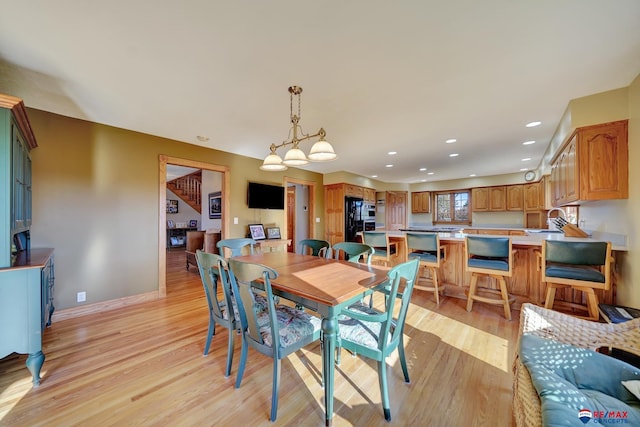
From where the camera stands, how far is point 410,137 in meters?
3.66

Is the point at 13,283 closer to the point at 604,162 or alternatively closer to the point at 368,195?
the point at 604,162

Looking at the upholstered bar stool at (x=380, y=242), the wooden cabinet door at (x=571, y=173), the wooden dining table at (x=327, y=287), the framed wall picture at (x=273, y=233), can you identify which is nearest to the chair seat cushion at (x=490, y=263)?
the wooden cabinet door at (x=571, y=173)

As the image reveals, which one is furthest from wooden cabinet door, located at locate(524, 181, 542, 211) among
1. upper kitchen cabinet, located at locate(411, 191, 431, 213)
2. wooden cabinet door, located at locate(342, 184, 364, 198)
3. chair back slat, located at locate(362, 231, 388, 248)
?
chair back slat, located at locate(362, 231, 388, 248)

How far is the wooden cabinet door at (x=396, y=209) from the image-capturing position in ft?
27.8

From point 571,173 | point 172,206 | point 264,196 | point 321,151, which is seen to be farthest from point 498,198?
point 172,206

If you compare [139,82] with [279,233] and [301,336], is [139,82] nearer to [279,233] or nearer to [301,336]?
[301,336]

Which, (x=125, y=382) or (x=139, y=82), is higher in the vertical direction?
(x=139, y=82)

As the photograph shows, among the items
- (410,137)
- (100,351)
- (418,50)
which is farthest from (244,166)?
(418,50)

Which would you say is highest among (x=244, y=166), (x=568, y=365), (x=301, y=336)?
(x=244, y=166)

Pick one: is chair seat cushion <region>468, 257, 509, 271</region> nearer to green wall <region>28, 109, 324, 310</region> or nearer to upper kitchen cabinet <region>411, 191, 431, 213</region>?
green wall <region>28, 109, 324, 310</region>

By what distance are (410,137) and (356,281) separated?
277cm

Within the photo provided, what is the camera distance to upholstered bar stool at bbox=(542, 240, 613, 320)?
2.22m

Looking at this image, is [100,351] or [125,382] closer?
[125,382]

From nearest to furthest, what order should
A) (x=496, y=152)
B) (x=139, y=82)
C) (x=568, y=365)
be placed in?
(x=568, y=365) → (x=139, y=82) → (x=496, y=152)
